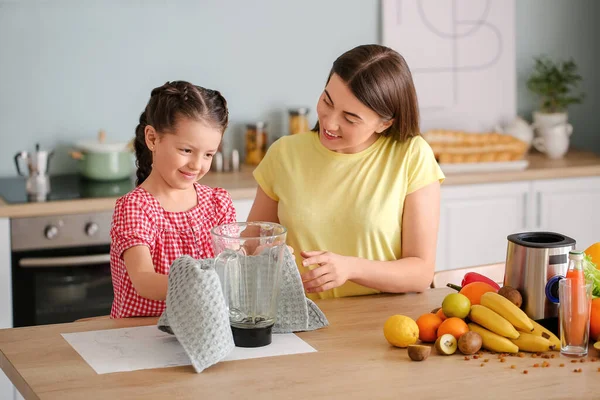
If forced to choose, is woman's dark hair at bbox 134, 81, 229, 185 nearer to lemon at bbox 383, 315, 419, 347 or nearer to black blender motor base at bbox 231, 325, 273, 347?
black blender motor base at bbox 231, 325, 273, 347

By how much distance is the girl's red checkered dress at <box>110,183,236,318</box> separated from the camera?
1.94 metres

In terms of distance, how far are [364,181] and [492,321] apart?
26.0 inches

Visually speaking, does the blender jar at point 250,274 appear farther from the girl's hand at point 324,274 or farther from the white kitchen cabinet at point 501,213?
the white kitchen cabinet at point 501,213

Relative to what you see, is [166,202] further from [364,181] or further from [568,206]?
[568,206]

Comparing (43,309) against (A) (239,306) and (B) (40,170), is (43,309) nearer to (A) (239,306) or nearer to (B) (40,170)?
(B) (40,170)

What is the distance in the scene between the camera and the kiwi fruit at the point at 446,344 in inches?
66.6

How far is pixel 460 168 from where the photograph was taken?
3.68 meters

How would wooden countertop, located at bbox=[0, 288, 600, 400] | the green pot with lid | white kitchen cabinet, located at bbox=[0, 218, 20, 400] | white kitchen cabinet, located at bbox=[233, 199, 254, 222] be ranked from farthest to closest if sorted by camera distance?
the green pot with lid → white kitchen cabinet, located at bbox=[233, 199, 254, 222] → white kitchen cabinet, located at bbox=[0, 218, 20, 400] → wooden countertop, located at bbox=[0, 288, 600, 400]

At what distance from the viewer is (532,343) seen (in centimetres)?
171

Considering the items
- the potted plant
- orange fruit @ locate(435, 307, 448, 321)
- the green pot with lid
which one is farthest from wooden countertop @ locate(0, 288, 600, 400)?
the potted plant

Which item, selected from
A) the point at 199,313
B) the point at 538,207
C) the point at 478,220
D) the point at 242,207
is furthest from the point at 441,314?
the point at 538,207

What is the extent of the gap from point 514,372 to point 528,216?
2235 mm

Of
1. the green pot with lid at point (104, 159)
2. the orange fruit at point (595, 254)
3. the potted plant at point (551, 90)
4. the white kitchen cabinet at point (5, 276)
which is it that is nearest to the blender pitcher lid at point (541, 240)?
the orange fruit at point (595, 254)

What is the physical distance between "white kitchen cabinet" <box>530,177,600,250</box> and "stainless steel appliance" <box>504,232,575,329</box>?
198cm
